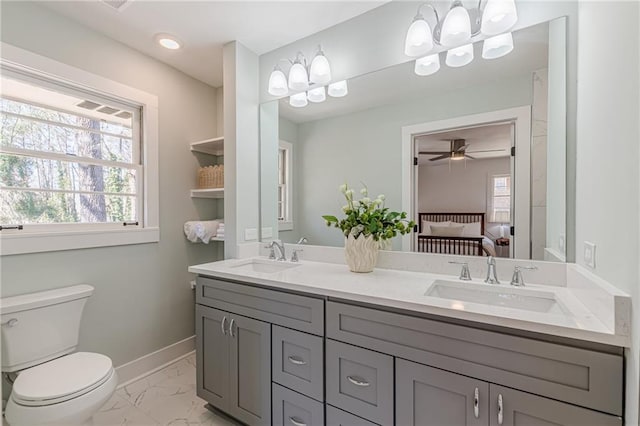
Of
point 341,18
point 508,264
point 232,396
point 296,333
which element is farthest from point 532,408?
point 341,18

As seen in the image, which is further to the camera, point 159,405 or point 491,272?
point 159,405

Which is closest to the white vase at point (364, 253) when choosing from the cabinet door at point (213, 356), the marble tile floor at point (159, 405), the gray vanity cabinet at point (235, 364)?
the gray vanity cabinet at point (235, 364)

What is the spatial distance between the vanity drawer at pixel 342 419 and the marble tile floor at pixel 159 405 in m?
0.76

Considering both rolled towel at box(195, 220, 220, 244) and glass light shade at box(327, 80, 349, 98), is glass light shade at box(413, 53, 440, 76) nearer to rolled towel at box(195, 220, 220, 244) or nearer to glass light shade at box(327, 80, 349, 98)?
glass light shade at box(327, 80, 349, 98)

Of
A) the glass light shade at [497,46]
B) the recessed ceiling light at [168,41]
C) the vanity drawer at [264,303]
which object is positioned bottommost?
the vanity drawer at [264,303]

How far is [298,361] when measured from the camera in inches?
54.1

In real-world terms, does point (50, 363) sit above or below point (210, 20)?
below

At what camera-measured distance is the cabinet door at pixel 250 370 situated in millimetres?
1480

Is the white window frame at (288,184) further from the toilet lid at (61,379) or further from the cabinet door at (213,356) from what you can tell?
the toilet lid at (61,379)

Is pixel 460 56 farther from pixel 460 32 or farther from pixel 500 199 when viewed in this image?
pixel 500 199

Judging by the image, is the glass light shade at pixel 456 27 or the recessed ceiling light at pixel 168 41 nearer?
the glass light shade at pixel 456 27

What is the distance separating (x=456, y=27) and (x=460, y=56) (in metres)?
0.15

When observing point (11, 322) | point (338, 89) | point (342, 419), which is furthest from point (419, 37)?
point (11, 322)

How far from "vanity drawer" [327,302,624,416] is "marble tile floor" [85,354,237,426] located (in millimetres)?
1183
